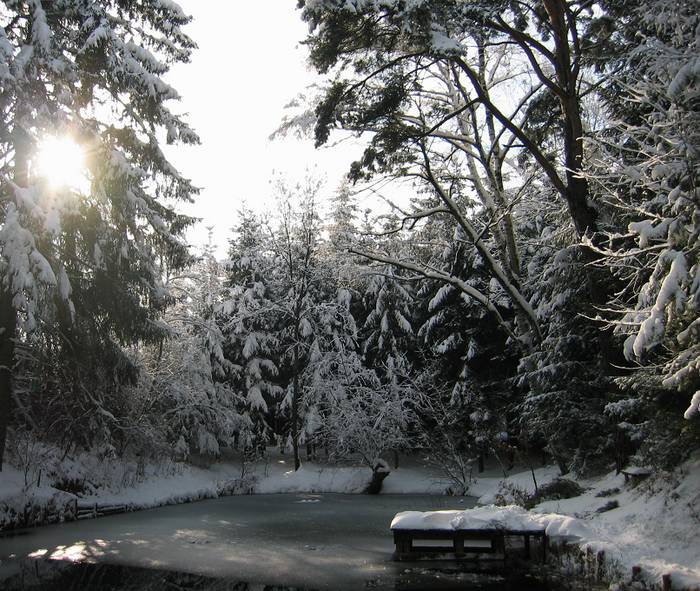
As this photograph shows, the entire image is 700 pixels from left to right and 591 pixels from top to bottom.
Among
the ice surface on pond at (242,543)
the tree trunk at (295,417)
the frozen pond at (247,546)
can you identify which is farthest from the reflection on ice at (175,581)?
the tree trunk at (295,417)

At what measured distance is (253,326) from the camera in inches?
1407

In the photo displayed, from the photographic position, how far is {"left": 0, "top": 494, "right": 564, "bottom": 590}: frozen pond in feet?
32.2

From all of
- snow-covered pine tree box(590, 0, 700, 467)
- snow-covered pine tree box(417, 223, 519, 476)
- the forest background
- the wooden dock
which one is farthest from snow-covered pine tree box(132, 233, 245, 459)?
snow-covered pine tree box(590, 0, 700, 467)

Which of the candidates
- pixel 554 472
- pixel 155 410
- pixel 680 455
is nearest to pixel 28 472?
pixel 155 410

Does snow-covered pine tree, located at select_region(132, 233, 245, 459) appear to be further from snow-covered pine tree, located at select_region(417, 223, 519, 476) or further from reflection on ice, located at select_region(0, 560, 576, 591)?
reflection on ice, located at select_region(0, 560, 576, 591)

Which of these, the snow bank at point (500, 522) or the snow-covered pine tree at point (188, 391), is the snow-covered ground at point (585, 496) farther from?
the snow-covered pine tree at point (188, 391)

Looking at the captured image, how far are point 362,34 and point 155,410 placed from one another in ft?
62.6

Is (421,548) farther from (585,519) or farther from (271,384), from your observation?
(271,384)

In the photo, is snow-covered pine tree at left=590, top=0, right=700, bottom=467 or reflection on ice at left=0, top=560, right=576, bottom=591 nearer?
snow-covered pine tree at left=590, top=0, right=700, bottom=467

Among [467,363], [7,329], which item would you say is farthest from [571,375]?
[7,329]

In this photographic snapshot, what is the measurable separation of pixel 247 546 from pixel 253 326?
2350 cm

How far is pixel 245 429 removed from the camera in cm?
2986

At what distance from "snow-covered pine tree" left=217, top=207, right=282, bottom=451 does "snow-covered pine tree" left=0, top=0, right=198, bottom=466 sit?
15512 mm

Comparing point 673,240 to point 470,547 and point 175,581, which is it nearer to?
point 470,547
